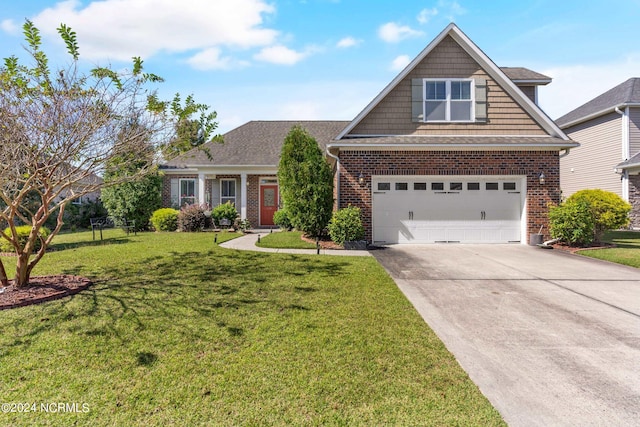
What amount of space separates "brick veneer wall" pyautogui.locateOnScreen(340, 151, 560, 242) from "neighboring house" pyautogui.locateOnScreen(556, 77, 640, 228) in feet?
27.8

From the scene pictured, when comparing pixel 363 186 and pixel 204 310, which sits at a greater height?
pixel 363 186

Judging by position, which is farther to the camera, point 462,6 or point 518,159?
point 518,159

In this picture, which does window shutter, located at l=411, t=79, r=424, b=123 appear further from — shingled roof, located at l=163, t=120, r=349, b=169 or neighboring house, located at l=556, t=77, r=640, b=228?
neighboring house, located at l=556, t=77, r=640, b=228

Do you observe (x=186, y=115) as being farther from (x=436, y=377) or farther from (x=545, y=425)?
(x=545, y=425)

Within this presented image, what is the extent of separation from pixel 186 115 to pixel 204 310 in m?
3.86

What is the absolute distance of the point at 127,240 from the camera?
1223cm

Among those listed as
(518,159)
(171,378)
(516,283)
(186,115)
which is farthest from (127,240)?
(518,159)

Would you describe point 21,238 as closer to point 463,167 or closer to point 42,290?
point 42,290

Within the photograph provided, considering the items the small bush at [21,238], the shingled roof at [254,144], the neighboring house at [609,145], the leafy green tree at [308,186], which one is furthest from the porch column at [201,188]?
the neighboring house at [609,145]

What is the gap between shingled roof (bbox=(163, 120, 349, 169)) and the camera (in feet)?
58.6

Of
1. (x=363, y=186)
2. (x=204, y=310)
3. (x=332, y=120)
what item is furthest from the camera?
(x=332, y=120)

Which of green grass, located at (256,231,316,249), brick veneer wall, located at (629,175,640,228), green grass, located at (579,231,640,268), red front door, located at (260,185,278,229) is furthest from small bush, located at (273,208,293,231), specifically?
brick veneer wall, located at (629,175,640,228)

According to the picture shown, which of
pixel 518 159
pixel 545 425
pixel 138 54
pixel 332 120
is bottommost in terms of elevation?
pixel 545 425

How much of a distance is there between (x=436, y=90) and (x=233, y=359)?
1193 centimetres
